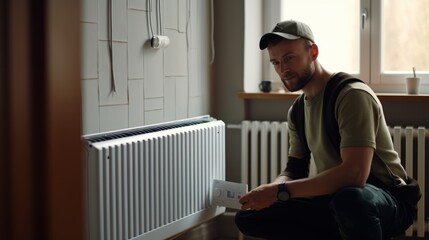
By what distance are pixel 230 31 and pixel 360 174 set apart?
55.8 inches

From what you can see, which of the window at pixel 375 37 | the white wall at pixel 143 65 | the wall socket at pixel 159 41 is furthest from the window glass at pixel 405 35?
the wall socket at pixel 159 41

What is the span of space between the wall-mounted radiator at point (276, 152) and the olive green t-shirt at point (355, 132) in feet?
2.05

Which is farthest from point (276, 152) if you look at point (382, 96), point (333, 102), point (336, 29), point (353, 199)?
point (353, 199)

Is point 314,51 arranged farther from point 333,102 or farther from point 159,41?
point 159,41

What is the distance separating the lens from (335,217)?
74.7 inches

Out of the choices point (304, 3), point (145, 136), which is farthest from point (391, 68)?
point (145, 136)

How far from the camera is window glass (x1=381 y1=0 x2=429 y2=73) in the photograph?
290 cm

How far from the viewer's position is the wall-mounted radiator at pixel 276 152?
266 centimetres

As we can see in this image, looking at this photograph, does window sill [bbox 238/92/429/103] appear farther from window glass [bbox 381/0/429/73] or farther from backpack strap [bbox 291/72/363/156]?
backpack strap [bbox 291/72/363/156]

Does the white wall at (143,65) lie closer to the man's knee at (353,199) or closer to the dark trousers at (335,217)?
the dark trousers at (335,217)

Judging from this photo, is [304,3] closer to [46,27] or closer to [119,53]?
[119,53]

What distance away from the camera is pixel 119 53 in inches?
88.8

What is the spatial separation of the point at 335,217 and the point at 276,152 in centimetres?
101

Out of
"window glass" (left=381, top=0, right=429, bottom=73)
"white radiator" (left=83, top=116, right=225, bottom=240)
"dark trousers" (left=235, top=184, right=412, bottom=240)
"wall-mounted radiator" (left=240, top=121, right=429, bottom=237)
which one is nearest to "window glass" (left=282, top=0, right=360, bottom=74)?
"window glass" (left=381, top=0, right=429, bottom=73)
